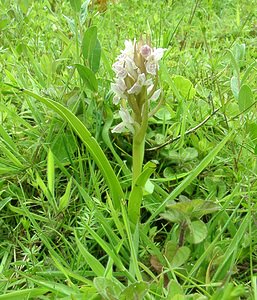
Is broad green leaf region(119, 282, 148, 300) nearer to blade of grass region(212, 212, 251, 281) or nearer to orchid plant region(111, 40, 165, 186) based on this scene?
blade of grass region(212, 212, 251, 281)

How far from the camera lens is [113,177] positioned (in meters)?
1.22

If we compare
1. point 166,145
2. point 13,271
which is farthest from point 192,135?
point 13,271

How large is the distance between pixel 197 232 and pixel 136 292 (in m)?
0.23

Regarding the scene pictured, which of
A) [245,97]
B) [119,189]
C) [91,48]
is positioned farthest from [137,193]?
[91,48]

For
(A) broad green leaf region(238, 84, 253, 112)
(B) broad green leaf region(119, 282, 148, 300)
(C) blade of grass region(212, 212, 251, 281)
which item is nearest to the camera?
(B) broad green leaf region(119, 282, 148, 300)

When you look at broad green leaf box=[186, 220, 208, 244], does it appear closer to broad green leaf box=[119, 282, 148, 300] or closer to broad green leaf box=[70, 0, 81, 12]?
broad green leaf box=[119, 282, 148, 300]

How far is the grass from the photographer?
3.62 ft

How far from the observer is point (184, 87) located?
1.68 metres

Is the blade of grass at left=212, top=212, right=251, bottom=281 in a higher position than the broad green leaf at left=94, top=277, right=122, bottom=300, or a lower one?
lower

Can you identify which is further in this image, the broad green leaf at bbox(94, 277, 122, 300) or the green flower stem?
the green flower stem

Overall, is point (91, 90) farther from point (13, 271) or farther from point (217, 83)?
point (13, 271)

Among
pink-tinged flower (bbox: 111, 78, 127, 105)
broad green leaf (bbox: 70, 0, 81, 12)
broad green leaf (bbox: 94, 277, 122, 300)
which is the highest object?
broad green leaf (bbox: 70, 0, 81, 12)

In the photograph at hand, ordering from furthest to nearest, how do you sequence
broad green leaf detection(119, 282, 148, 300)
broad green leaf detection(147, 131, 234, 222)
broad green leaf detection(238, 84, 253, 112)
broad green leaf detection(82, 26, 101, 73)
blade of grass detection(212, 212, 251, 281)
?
broad green leaf detection(82, 26, 101, 73) < broad green leaf detection(238, 84, 253, 112) < broad green leaf detection(147, 131, 234, 222) < blade of grass detection(212, 212, 251, 281) < broad green leaf detection(119, 282, 148, 300)

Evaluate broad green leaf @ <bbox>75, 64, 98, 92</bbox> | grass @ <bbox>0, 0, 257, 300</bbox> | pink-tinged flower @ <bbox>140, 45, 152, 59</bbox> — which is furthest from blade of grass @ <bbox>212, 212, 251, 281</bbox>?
broad green leaf @ <bbox>75, 64, 98, 92</bbox>
